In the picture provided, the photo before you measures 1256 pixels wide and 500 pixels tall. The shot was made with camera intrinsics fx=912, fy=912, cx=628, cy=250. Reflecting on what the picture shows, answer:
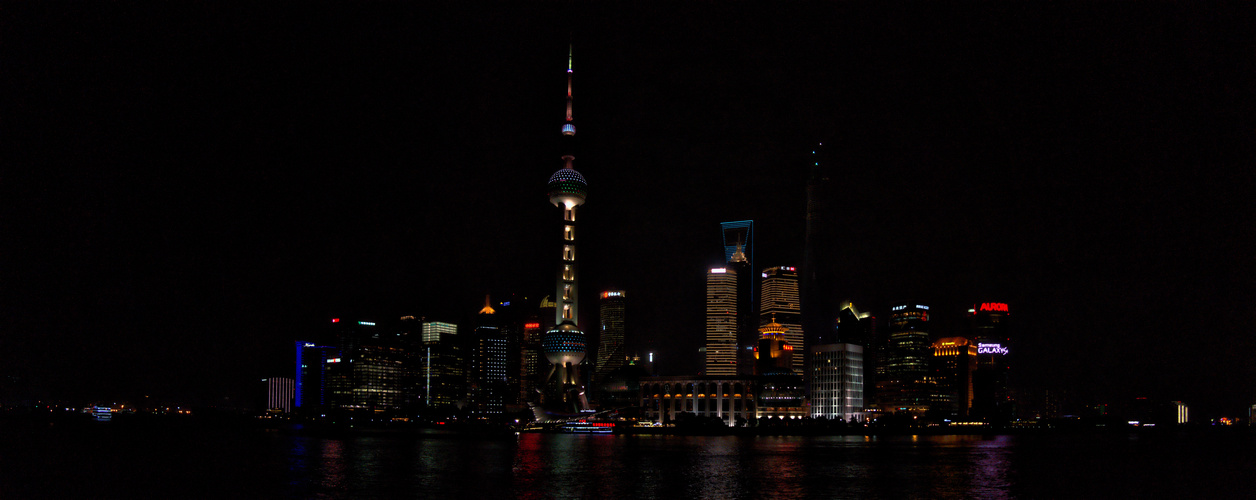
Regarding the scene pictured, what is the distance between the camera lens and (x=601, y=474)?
78812 mm

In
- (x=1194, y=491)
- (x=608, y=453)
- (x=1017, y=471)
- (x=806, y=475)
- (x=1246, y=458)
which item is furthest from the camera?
(x=1246, y=458)

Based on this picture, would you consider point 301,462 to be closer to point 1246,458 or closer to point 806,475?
point 806,475

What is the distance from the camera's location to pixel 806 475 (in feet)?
264

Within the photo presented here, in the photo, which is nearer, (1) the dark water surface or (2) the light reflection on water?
(2) the light reflection on water

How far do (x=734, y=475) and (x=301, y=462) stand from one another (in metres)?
45.6

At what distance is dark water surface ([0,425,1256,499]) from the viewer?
6594cm

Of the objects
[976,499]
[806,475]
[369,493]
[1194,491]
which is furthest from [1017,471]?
[369,493]

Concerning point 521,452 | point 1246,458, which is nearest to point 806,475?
point 521,452

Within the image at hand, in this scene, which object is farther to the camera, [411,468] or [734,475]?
[411,468]

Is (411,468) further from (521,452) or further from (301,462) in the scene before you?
(521,452)

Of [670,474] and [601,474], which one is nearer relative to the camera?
[601,474]

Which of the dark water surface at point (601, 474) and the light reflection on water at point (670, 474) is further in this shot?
the dark water surface at point (601, 474)

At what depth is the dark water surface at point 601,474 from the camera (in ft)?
216

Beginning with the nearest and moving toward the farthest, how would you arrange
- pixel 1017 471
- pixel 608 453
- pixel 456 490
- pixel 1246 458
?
pixel 456 490, pixel 1017 471, pixel 608 453, pixel 1246 458
